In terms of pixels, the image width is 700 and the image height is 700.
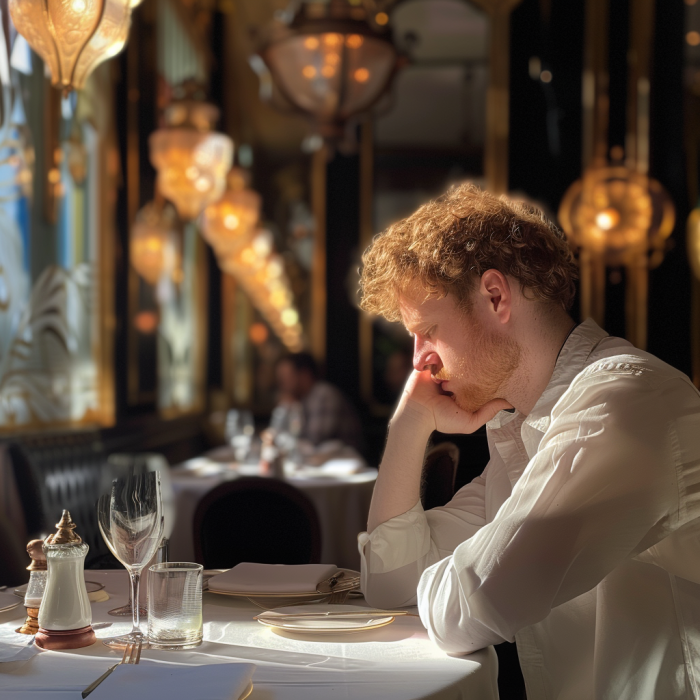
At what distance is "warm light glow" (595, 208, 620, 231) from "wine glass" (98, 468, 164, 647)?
5875 mm

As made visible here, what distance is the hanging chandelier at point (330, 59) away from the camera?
12.0 ft

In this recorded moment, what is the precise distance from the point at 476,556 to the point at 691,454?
32 cm

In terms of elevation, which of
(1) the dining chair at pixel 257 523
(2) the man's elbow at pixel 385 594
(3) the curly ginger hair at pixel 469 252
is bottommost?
(1) the dining chair at pixel 257 523

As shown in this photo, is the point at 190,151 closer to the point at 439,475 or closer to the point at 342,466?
the point at 342,466

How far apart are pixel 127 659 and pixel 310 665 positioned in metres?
0.23

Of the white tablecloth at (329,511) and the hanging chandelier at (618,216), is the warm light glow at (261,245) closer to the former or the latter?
the hanging chandelier at (618,216)

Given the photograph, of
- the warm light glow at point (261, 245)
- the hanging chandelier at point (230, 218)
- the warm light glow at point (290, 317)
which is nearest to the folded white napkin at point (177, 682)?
the hanging chandelier at point (230, 218)

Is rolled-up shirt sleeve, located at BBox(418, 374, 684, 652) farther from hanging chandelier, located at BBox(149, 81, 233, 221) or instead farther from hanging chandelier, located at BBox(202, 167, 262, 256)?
hanging chandelier, located at BBox(202, 167, 262, 256)

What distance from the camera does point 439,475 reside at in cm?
178

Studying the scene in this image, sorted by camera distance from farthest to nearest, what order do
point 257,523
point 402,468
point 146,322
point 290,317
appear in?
1. point 290,317
2. point 146,322
3. point 257,523
4. point 402,468

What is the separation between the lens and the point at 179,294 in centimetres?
791

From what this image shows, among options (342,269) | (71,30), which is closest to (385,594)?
(71,30)

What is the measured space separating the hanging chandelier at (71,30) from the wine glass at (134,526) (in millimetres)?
1050

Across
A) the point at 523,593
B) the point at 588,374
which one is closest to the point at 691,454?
the point at 588,374
